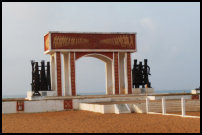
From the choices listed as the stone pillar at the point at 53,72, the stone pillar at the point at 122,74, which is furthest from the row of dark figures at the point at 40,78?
the stone pillar at the point at 122,74

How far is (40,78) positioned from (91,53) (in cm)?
625

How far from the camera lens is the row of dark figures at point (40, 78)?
128ft

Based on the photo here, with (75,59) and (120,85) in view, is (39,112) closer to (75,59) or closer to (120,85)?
(75,59)

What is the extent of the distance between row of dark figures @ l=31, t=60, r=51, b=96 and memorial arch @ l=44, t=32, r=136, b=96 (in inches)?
31.2

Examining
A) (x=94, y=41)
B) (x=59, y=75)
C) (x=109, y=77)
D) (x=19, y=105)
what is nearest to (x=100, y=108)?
(x=19, y=105)

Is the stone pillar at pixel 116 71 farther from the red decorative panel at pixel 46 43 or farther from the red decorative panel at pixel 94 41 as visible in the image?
the red decorative panel at pixel 46 43

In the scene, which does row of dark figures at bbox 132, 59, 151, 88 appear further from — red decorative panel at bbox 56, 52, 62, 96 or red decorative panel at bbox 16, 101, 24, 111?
red decorative panel at bbox 16, 101, 24, 111

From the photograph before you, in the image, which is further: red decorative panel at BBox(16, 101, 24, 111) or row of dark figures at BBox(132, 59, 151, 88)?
row of dark figures at BBox(132, 59, 151, 88)

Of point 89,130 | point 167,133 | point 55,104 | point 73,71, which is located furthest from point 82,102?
point 167,133

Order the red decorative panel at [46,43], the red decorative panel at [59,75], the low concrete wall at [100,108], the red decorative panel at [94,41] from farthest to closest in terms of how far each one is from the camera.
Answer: the red decorative panel at [46,43]
the red decorative panel at [94,41]
the red decorative panel at [59,75]
the low concrete wall at [100,108]

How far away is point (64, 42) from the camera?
39031 millimetres

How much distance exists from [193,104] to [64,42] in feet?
55.7

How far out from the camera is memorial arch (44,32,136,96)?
38844mm

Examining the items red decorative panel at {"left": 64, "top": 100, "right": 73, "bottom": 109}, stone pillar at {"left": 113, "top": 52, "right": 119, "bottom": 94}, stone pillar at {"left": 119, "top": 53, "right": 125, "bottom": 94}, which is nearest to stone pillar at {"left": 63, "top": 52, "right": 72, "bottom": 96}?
stone pillar at {"left": 113, "top": 52, "right": 119, "bottom": 94}
